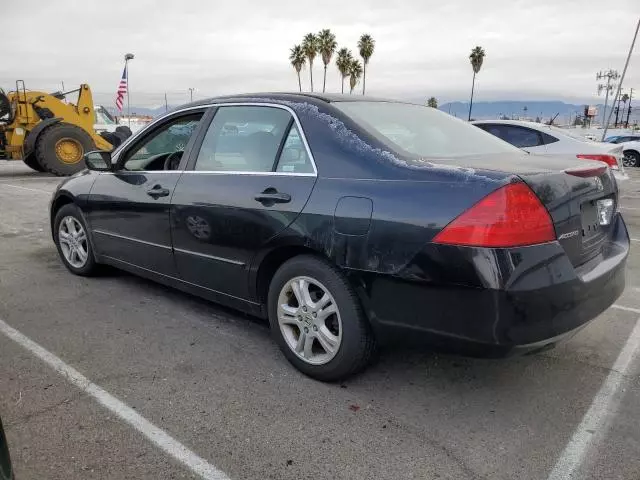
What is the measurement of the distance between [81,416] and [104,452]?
35 cm

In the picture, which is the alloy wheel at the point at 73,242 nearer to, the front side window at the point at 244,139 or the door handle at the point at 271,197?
the front side window at the point at 244,139

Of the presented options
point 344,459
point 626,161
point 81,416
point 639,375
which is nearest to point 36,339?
point 81,416

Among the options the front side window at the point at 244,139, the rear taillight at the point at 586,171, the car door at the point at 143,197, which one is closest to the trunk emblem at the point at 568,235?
the rear taillight at the point at 586,171

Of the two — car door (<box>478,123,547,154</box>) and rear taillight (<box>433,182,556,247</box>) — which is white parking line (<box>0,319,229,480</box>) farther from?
car door (<box>478,123,547,154</box>)

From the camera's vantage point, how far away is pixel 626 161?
69.3ft

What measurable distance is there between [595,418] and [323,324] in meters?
1.39

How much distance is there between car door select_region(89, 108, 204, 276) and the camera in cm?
379

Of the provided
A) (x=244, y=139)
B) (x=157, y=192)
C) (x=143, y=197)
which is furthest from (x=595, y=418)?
(x=143, y=197)

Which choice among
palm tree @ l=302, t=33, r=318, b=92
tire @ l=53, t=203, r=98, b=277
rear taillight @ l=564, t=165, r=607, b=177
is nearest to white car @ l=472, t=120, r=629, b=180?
rear taillight @ l=564, t=165, r=607, b=177

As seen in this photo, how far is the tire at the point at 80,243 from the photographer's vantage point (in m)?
4.70

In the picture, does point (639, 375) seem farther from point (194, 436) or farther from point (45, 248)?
point (45, 248)

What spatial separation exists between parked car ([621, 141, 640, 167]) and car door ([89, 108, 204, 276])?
67.9 ft

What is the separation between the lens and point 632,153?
68.2ft

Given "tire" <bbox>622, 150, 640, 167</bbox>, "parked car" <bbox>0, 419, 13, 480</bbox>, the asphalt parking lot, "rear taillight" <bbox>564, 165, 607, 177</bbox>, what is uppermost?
"rear taillight" <bbox>564, 165, 607, 177</bbox>
